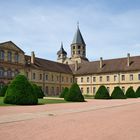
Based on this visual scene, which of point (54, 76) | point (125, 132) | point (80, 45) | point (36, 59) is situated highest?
point (80, 45)

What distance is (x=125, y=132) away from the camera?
334 inches

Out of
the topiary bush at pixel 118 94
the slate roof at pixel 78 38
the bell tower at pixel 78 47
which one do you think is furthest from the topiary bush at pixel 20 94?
the slate roof at pixel 78 38

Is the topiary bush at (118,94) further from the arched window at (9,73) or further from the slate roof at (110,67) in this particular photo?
the arched window at (9,73)

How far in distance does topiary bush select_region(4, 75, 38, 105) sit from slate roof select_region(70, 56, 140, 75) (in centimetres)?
3427

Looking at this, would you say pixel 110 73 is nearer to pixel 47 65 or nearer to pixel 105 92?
pixel 47 65

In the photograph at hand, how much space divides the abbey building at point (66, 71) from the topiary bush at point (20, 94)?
74.2 feet

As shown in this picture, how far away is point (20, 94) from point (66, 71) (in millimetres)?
39560

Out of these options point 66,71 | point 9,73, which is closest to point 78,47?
point 66,71

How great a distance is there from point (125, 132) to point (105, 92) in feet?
94.6

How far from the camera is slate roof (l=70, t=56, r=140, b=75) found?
53.6 metres

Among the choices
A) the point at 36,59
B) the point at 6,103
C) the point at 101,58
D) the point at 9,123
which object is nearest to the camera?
the point at 9,123

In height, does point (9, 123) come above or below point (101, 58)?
below

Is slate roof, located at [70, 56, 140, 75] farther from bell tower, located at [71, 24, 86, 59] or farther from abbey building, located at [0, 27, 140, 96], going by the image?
bell tower, located at [71, 24, 86, 59]

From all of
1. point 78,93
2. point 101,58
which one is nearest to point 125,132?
point 78,93
